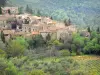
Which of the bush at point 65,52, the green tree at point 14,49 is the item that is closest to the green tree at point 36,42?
the bush at point 65,52

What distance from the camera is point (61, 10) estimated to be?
8019 centimetres

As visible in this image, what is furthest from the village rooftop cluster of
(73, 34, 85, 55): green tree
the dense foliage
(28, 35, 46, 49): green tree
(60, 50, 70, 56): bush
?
(60, 50, 70, 56): bush

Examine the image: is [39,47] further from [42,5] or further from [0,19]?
[42,5]

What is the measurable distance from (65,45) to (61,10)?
39.8 m

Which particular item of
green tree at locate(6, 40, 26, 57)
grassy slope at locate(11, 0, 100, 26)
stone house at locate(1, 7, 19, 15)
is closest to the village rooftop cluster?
stone house at locate(1, 7, 19, 15)

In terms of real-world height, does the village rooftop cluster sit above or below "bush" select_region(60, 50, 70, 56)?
above

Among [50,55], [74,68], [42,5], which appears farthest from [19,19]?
[42,5]

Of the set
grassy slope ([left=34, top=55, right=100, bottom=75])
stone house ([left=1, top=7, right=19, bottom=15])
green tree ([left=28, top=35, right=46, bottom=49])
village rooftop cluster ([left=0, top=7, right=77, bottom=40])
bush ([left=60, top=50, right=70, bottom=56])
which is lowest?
grassy slope ([left=34, top=55, right=100, bottom=75])

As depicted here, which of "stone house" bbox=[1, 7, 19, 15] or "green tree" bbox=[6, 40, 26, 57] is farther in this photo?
"stone house" bbox=[1, 7, 19, 15]

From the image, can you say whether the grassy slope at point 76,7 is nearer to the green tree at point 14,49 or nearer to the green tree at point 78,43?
the green tree at point 78,43

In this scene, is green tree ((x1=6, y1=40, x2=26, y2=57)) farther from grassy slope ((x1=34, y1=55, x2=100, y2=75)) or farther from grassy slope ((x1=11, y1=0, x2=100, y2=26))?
grassy slope ((x1=11, y1=0, x2=100, y2=26))

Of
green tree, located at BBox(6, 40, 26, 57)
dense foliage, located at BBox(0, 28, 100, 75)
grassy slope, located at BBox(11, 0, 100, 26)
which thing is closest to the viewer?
dense foliage, located at BBox(0, 28, 100, 75)

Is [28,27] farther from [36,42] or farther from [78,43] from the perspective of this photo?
[78,43]

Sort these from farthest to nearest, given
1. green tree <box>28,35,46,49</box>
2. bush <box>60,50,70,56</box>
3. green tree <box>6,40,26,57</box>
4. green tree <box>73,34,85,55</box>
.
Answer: green tree <box>73,34,85,55</box> → green tree <box>28,35,46,49</box> → bush <box>60,50,70,56</box> → green tree <box>6,40,26,57</box>
